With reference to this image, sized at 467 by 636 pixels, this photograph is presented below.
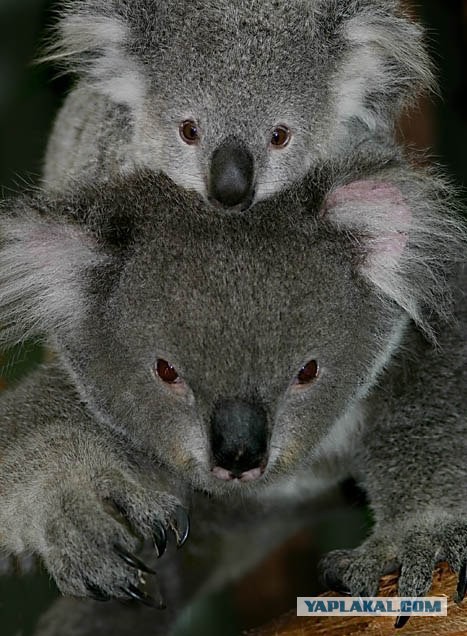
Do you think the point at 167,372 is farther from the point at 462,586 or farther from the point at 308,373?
the point at 462,586

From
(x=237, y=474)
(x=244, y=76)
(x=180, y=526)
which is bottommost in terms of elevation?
(x=180, y=526)

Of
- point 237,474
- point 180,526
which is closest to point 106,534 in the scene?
point 180,526

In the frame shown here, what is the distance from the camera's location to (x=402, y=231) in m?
2.73

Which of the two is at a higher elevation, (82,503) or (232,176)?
(232,176)

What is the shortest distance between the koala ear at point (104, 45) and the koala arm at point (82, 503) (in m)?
1.11

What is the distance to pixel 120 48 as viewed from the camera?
11.1 feet

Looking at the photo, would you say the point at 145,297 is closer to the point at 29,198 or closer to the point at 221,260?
the point at 221,260

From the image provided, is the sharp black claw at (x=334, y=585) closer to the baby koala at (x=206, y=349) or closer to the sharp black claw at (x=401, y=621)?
the baby koala at (x=206, y=349)

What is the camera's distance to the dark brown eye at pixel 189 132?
3.13 m

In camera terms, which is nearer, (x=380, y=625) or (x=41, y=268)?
(x=380, y=625)

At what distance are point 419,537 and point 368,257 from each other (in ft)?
2.61

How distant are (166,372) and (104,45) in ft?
4.38

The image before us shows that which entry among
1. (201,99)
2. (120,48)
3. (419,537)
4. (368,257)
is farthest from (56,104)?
(419,537)

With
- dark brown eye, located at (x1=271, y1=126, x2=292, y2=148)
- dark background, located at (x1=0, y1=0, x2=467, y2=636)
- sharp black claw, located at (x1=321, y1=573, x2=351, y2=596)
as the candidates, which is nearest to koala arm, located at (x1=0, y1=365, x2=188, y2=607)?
sharp black claw, located at (x1=321, y1=573, x2=351, y2=596)
